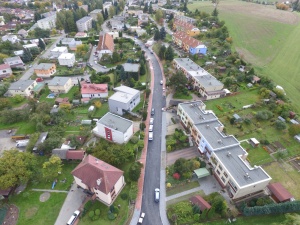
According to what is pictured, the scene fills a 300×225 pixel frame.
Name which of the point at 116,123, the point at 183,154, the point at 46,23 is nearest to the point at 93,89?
the point at 116,123

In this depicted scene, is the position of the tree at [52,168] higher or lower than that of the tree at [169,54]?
lower

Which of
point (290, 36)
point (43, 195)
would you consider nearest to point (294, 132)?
point (43, 195)

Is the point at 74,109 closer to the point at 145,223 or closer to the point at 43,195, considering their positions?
the point at 43,195

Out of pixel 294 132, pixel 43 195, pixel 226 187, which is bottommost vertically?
pixel 43 195

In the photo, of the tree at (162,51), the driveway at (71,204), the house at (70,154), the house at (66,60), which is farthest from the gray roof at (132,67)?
the driveway at (71,204)

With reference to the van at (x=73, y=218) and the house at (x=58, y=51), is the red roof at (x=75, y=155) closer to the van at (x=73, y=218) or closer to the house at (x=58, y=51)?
the van at (x=73, y=218)

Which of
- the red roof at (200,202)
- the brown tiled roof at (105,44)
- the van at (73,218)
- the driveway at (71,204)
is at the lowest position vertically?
the driveway at (71,204)

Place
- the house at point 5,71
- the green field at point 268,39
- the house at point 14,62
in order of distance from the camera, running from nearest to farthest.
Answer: the house at point 5,71, the green field at point 268,39, the house at point 14,62

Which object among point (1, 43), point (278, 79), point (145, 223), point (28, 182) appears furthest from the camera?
point (1, 43)
